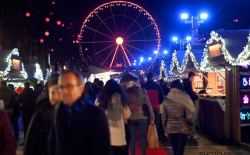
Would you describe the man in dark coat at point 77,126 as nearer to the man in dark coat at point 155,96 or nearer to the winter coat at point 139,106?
the winter coat at point 139,106

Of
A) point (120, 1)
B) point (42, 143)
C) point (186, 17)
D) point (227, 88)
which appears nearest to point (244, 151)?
point (227, 88)

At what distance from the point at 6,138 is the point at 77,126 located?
128 cm

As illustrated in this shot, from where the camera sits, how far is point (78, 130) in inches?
189

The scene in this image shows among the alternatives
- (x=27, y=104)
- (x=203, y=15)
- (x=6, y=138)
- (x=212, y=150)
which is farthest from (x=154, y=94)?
(x=203, y=15)

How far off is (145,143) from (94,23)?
73.4 feet

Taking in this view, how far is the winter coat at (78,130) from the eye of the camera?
4.80 metres

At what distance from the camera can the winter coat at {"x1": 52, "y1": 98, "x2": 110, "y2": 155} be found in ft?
15.7

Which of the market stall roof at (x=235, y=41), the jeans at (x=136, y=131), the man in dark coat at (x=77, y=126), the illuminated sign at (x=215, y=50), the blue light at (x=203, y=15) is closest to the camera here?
the man in dark coat at (x=77, y=126)

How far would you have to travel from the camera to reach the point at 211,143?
623 inches

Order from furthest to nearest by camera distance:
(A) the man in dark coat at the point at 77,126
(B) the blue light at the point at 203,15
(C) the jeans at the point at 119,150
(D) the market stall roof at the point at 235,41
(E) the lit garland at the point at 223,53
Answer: (B) the blue light at the point at 203,15 < (E) the lit garland at the point at 223,53 < (D) the market stall roof at the point at 235,41 < (C) the jeans at the point at 119,150 < (A) the man in dark coat at the point at 77,126

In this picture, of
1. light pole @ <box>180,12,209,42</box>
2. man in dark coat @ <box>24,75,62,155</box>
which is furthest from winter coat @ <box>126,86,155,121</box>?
light pole @ <box>180,12,209,42</box>

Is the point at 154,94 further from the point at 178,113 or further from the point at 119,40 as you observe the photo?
the point at 119,40

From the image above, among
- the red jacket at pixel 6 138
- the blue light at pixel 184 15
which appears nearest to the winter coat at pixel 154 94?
the red jacket at pixel 6 138

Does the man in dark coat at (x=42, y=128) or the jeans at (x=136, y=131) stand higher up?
the man in dark coat at (x=42, y=128)
